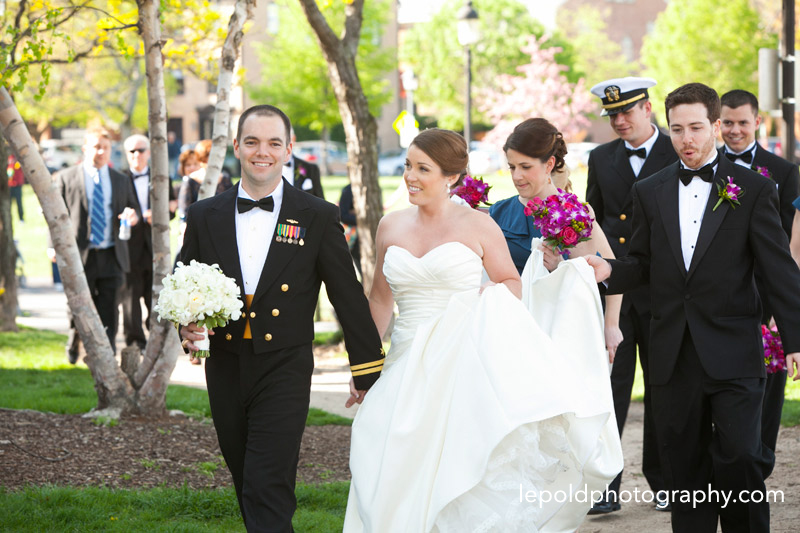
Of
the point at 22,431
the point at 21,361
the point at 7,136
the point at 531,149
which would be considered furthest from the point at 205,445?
the point at 21,361

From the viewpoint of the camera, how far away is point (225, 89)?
7.89 meters

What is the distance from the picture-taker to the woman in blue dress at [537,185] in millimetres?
6027

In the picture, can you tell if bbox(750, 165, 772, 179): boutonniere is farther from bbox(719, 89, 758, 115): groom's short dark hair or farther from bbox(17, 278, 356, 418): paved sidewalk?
bbox(17, 278, 356, 418): paved sidewalk

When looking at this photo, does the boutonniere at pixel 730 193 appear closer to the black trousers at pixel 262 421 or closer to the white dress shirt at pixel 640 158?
the white dress shirt at pixel 640 158

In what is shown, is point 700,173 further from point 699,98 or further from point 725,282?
point 725,282

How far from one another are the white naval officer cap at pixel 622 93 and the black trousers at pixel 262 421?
3.13 metres

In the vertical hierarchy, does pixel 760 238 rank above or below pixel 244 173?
below

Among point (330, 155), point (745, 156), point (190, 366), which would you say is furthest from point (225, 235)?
point (330, 155)

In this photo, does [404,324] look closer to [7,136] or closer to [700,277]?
[700,277]

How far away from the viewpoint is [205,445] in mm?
7703

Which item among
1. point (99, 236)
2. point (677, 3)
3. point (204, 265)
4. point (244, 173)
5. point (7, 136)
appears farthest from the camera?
point (677, 3)

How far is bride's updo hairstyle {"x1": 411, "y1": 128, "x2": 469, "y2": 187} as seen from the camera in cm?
537

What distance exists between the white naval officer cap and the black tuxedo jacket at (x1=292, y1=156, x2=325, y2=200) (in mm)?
4979

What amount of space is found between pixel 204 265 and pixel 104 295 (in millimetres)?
7051
